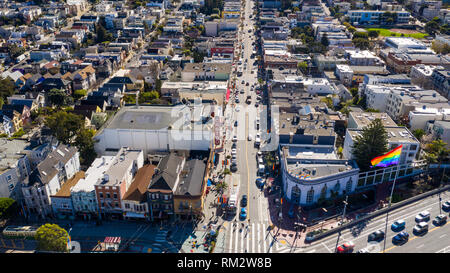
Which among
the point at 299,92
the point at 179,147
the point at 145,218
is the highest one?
the point at 299,92

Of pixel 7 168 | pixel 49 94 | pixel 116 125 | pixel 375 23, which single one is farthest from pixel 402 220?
pixel 375 23

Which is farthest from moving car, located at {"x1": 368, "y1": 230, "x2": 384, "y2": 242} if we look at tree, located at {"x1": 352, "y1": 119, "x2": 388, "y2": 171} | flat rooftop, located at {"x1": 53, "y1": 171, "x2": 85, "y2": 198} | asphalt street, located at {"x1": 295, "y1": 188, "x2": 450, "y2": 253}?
flat rooftop, located at {"x1": 53, "y1": 171, "x2": 85, "y2": 198}

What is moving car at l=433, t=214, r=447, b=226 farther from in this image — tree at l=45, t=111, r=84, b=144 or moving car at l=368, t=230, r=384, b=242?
tree at l=45, t=111, r=84, b=144

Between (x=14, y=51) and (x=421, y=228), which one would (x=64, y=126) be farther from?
(x=14, y=51)

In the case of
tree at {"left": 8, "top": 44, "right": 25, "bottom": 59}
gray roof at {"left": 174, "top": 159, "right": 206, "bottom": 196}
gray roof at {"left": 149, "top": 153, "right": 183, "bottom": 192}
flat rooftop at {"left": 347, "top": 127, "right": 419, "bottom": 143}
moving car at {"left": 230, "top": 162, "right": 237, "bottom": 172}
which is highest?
tree at {"left": 8, "top": 44, "right": 25, "bottom": 59}

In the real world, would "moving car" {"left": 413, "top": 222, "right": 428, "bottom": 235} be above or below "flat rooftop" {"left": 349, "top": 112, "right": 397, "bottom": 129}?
below

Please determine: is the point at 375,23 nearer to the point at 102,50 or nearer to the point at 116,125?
the point at 102,50

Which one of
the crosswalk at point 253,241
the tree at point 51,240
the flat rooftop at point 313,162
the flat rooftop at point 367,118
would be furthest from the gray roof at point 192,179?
the flat rooftop at point 367,118
